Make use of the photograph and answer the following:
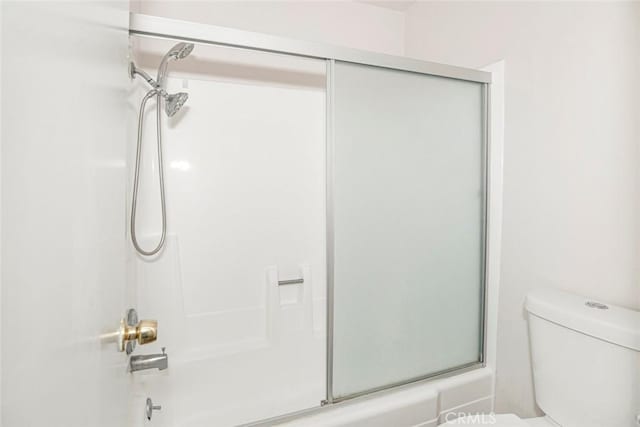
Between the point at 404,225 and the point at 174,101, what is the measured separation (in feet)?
3.95

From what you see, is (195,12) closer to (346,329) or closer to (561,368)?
(346,329)

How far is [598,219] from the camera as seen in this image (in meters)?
1.14

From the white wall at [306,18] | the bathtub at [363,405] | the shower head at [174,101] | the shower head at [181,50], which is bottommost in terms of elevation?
the bathtub at [363,405]

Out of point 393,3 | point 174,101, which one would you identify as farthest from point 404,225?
point 393,3

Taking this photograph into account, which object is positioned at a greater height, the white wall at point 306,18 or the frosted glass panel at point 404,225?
the white wall at point 306,18

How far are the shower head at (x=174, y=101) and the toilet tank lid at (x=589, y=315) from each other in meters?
1.66

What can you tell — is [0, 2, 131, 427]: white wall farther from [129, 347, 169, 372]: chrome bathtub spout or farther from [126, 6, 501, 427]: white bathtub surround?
[126, 6, 501, 427]: white bathtub surround

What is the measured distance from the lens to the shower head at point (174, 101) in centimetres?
158

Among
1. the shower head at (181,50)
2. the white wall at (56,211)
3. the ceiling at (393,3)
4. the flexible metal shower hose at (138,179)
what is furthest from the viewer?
the ceiling at (393,3)

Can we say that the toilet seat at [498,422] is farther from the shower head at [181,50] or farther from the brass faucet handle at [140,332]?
the shower head at [181,50]

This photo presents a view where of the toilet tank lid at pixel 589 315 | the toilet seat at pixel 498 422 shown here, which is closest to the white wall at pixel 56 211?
the toilet seat at pixel 498 422

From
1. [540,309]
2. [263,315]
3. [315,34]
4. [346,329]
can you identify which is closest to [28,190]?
[346,329]

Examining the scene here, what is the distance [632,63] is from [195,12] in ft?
6.06

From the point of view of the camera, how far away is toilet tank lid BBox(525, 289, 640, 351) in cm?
92
